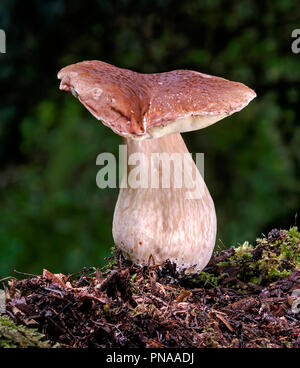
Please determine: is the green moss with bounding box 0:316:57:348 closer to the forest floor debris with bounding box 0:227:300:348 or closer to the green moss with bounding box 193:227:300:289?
the forest floor debris with bounding box 0:227:300:348

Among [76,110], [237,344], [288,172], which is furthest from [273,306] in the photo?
[76,110]

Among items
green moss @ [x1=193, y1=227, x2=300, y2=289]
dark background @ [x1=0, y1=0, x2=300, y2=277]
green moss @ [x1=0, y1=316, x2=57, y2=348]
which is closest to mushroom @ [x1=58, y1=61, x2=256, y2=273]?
green moss @ [x1=193, y1=227, x2=300, y2=289]

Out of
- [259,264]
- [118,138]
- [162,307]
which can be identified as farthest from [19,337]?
[118,138]

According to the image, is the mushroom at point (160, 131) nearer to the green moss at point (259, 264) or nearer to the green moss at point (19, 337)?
the green moss at point (259, 264)

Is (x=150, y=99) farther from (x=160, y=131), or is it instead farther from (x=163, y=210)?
(x=163, y=210)

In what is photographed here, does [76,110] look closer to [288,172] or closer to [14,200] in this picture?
[14,200]

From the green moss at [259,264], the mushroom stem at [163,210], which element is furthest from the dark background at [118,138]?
the mushroom stem at [163,210]
